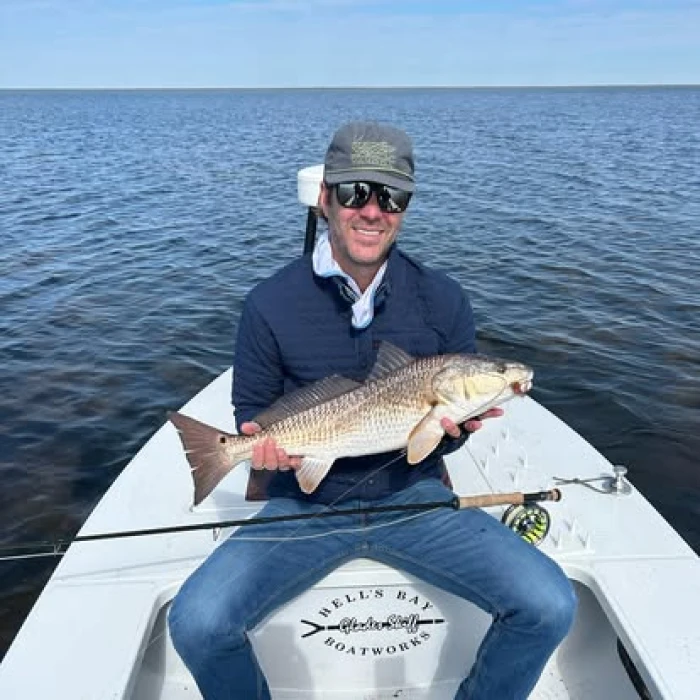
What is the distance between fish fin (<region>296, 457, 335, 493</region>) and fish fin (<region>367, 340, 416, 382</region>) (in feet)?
1.63

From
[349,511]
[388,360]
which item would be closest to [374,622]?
[349,511]

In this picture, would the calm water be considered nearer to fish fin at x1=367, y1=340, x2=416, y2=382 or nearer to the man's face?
fish fin at x1=367, y1=340, x2=416, y2=382

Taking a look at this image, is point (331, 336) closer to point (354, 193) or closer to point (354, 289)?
point (354, 289)

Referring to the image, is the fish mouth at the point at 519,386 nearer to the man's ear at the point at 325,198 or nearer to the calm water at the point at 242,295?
the man's ear at the point at 325,198

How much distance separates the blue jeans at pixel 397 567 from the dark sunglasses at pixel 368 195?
164 centimetres

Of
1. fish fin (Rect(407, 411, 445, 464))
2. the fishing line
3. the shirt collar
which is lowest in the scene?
the fishing line

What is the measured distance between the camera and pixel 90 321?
1316 centimetres

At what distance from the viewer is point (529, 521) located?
4008mm

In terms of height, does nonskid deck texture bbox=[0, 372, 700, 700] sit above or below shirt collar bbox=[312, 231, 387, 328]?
below

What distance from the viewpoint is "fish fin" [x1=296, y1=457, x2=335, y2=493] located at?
347cm

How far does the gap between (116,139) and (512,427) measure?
55.9 m

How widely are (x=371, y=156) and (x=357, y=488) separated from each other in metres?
1.76

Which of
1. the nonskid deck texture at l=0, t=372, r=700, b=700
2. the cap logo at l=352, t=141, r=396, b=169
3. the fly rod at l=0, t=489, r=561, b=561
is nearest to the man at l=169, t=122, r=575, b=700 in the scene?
the cap logo at l=352, t=141, r=396, b=169

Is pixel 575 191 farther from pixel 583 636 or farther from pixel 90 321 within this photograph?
pixel 583 636
